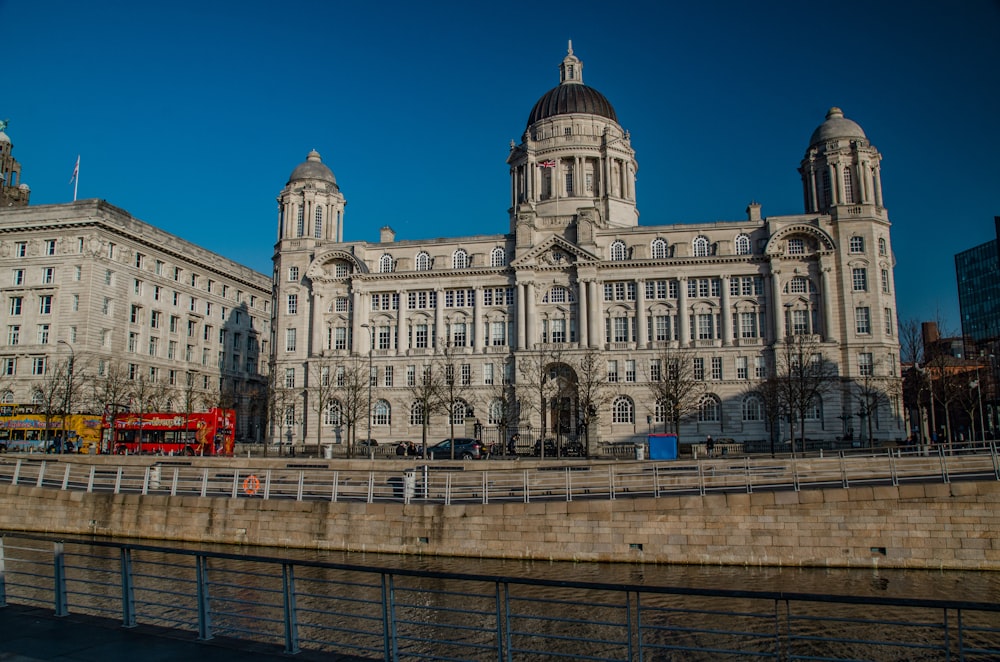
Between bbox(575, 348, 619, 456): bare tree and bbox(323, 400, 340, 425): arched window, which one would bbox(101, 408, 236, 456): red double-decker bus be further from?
bbox(575, 348, 619, 456): bare tree

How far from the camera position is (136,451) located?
58906 mm

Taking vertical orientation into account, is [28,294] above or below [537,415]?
above

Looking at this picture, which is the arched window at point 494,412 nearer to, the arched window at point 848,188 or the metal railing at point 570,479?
the metal railing at point 570,479

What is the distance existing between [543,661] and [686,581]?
8233 mm

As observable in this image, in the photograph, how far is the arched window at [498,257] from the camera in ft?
251

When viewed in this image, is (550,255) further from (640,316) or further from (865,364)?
(865,364)

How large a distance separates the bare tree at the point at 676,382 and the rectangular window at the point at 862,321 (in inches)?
571

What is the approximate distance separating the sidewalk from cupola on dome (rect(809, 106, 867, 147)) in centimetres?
7442

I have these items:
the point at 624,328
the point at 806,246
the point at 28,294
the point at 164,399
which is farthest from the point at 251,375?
the point at 806,246

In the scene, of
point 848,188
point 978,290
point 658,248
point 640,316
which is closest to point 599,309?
point 640,316

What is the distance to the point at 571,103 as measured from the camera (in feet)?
293

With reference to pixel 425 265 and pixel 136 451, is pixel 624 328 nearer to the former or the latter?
pixel 425 265

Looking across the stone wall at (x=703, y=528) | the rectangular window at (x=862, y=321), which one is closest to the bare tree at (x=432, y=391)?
the stone wall at (x=703, y=528)

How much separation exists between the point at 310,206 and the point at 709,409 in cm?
4627
